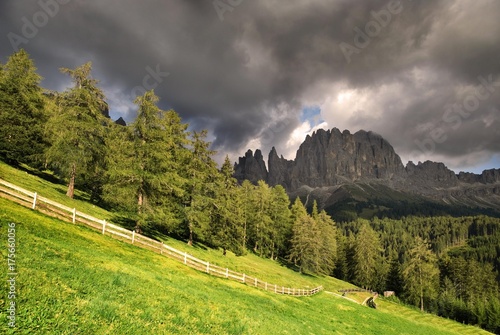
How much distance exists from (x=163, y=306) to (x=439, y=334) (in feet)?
122

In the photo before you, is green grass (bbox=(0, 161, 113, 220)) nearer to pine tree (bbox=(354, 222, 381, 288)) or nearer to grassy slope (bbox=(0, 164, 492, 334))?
grassy slope (bbox=(0, 164, 492, 334))

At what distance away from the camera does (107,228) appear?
22.4 meters

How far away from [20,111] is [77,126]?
405 inches

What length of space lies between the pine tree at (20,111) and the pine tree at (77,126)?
618 cm

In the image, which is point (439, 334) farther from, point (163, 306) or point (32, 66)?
point (32, 66)

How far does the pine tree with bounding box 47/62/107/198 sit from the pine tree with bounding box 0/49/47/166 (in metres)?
6.18

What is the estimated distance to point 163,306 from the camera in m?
10.7

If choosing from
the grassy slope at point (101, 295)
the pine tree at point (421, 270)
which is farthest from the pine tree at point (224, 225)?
the pine tree at point (421, 270)

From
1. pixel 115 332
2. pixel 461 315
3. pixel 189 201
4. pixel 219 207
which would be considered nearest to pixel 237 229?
pixel 219 207

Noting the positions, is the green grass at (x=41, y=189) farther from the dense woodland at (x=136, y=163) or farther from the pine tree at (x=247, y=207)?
the pine tree at (x=247, y=207)

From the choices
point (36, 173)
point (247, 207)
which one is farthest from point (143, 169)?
point (247, 207)

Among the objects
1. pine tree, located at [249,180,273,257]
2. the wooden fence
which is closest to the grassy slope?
the wooden fence

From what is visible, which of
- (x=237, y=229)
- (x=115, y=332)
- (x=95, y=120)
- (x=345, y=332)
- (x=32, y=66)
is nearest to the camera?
(x=115, y=332)

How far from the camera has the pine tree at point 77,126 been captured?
93.6 ft
